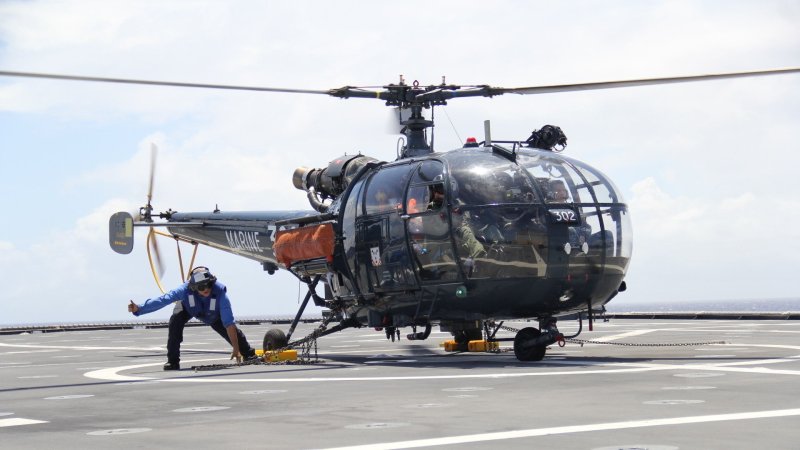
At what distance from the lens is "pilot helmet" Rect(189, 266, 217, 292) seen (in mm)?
17078

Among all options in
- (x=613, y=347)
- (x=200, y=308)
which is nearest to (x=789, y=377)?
(x=613, y=347)

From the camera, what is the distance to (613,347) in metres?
19.5

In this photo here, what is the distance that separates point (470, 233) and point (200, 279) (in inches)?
182

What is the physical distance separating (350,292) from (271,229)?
4521mm

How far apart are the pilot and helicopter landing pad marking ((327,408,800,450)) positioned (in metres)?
9.84

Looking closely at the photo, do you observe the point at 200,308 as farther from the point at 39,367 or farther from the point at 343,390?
the point at 343,390

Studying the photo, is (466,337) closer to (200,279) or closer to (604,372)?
(200,279)

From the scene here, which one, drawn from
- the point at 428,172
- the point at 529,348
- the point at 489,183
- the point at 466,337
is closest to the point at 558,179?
the point at 489,183

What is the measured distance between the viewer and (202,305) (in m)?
17.4

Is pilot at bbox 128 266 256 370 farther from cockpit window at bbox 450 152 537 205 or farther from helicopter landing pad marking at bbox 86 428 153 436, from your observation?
helicopter landing pad marking at bbox 86 428 153 436

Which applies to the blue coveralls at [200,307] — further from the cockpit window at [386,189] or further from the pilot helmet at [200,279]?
the cockpit window at [386,189]

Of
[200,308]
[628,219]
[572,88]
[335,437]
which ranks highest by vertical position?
[572,88]

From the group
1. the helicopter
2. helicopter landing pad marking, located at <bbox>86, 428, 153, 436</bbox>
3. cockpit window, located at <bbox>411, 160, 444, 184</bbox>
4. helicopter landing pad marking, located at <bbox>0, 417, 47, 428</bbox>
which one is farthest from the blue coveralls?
helicopter landing pad marking, located at <bbox>86, 428, 153, 436</bbox>

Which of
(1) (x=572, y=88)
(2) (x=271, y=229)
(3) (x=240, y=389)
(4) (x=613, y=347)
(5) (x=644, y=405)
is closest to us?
(5) (x=644, y=405)
